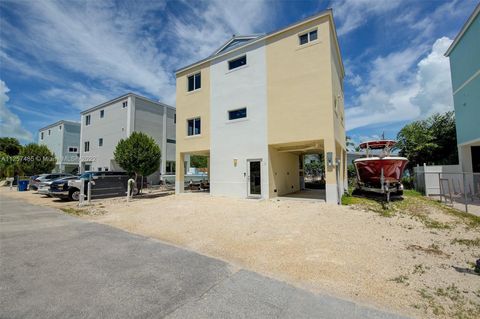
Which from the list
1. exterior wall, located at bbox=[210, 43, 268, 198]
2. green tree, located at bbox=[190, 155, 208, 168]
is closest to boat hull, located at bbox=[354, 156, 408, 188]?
exterior wall, located at bbox=[210, 43, 268, 198]

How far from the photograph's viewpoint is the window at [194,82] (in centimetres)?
1740

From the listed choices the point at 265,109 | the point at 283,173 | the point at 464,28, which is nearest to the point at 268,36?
the point at 265,109

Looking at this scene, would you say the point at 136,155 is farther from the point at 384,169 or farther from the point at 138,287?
the point at 384,169

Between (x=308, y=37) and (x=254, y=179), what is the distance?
879 cm

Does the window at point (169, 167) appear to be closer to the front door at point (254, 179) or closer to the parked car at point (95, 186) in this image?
the parked car at point (95, 186)

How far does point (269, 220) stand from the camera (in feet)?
28.9

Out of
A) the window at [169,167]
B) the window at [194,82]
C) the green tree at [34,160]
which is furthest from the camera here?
the window at [169,167]

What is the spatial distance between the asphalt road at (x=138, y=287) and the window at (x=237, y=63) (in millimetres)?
13027

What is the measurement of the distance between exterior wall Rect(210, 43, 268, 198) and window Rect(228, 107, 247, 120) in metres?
0.23

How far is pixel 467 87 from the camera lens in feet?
50.8

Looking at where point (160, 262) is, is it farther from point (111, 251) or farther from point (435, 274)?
point (435, 274)

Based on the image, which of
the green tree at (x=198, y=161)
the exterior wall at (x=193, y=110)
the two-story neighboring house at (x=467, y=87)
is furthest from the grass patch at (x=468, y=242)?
the green tree at (x=198, y=161)

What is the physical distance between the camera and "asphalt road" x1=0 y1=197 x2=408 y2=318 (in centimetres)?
314

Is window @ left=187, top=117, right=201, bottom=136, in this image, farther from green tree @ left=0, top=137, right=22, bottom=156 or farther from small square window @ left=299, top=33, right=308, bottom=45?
green tree @ left=0, top=137, right=22, bottom=156
